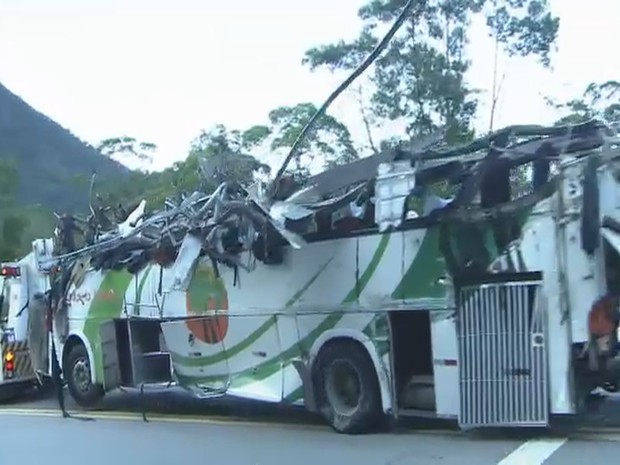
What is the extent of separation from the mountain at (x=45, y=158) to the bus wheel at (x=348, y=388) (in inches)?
1397

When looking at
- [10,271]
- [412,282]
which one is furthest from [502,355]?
[10,271]

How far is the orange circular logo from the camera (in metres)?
12.9

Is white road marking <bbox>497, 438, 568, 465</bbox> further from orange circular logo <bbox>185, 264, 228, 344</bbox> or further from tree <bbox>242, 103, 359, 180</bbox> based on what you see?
tree <bbox>242, 103, 359, 180</bbox>

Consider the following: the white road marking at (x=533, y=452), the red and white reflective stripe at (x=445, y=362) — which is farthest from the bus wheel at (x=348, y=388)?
the white road marking at (x=533, y=452)

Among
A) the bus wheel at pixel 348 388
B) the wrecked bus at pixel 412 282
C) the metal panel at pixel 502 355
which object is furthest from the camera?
the bus wheel at pixel 348 388

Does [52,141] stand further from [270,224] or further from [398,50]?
[270,224]

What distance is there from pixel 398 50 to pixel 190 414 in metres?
19.4

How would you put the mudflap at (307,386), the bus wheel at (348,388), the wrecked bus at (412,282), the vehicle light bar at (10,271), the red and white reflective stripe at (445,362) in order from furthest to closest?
the vehicle light bar at (10,271), the mudflap at (307,386), the bus wheel at (348,388), the red and white reflective stripe at (445,362), the wrecked bus at (412,282)

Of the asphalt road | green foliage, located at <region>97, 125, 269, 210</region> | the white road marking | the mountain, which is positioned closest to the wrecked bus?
the white road marking

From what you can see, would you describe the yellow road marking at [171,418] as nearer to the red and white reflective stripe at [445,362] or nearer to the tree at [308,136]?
the red and white reflective stripe at [445,362]

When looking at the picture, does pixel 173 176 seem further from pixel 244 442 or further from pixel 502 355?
pixel 502 355

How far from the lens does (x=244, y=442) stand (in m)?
11.2

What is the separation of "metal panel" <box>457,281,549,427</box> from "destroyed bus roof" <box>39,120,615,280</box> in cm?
82

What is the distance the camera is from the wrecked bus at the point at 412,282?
9.16 metres
